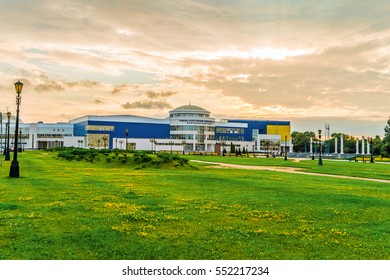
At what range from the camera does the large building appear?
461ft


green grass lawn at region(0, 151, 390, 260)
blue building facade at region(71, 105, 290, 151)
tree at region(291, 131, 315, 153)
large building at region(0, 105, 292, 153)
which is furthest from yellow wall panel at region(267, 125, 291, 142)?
green grass lawn at region(0, 151, 390, 260)

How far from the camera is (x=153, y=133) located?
482ft

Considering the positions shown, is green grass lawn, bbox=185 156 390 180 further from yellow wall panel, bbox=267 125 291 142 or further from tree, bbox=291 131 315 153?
tree, bbox=291 131 315 153

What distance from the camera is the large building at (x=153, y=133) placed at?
140375mm

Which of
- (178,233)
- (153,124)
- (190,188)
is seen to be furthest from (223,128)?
(178,233)

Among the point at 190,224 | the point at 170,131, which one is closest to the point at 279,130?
the point at 170,131

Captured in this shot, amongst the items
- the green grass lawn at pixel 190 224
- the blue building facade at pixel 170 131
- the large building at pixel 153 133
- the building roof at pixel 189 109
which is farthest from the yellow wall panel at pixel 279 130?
the green grass lawn at pixel 190 224

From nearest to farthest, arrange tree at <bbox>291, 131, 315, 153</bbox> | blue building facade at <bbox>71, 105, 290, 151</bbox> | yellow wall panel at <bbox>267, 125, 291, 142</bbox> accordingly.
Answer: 1. blue building facade at <bbox>71, 105, 290, 151</bbox>
2. yellow wall panel at <bbox>267, 125, 291, 142</bbox>
3. tree at <bbox>291, 131, 315, 153</bbox>

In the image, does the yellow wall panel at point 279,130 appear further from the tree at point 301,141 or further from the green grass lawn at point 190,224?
the green grass lawn at point 190,224

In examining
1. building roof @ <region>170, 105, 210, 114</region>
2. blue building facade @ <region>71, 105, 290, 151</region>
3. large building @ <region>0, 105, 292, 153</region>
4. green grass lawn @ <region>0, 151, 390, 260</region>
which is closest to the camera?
green grass lawn @ <region>0, 151, 390, 260</region>

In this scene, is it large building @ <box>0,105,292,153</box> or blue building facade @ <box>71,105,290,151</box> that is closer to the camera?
→ blue building facade @ <box>71,105,290,151</box>

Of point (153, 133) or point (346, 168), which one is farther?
point (153, 133)

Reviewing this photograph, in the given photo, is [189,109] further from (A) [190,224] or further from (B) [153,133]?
(A) [190,224]
